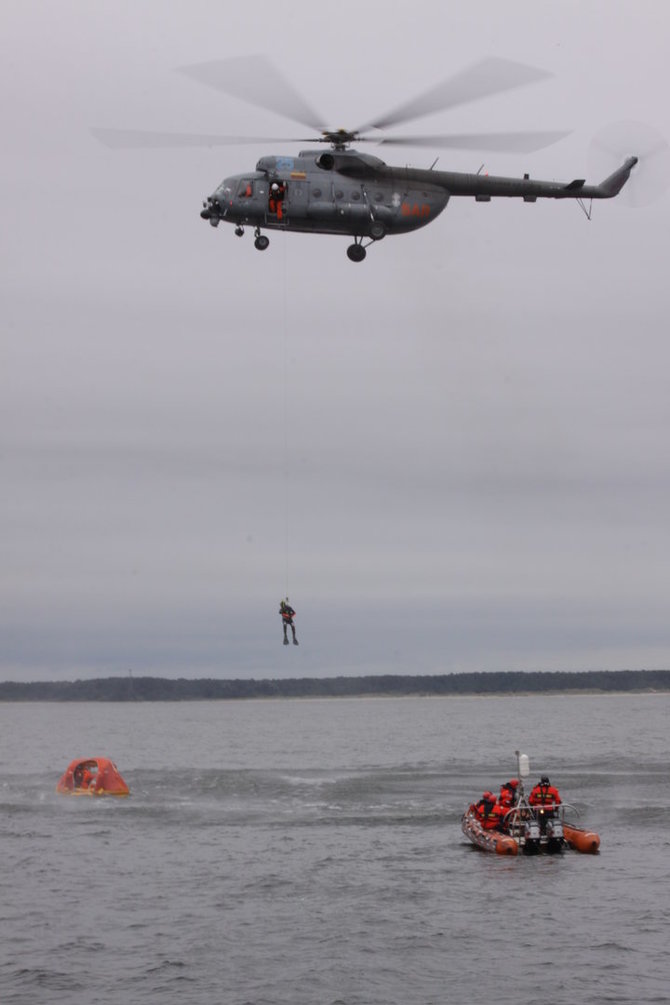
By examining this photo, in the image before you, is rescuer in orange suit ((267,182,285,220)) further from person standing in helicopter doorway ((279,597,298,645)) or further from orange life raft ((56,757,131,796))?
orange life raft ((56,757,131,796))

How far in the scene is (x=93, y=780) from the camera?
69.4 meters

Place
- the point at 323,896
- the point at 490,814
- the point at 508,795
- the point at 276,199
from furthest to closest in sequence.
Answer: the point at 490,814, the point at 508,795, the point at 323,896, the point at 276,199

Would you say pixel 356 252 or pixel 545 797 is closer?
pixel 356 252

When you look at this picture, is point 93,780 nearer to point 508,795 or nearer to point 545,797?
point 508,795

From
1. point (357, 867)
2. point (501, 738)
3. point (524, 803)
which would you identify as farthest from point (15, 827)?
point (501, 738)

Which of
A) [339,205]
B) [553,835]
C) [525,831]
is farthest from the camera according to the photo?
[525,831]

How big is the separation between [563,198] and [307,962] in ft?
69.9

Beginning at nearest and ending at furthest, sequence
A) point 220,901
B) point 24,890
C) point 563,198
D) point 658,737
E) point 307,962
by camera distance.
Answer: point 307,962 → point 563,198 → point 220,901 → point 24,890 → point 658,737

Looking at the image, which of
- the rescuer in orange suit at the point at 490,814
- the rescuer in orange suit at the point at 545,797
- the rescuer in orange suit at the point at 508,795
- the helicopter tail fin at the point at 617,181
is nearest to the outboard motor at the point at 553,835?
the rescuer in orange suit at the point at 545,797

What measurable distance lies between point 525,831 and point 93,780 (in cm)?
2903

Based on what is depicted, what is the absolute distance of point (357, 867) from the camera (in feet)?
156

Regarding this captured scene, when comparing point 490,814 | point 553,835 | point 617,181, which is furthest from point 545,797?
point 617,181

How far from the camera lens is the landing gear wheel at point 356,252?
1396 inches

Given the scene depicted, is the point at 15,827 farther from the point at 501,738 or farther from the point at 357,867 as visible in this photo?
the point at 501,738
